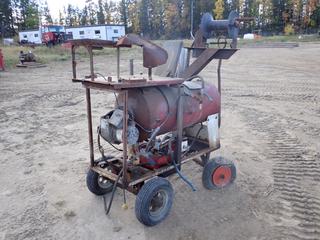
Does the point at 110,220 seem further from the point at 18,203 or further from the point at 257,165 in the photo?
the point at 257,165

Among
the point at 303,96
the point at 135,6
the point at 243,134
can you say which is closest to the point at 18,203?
the point at 243,134

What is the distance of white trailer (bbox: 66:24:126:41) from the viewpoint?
40375mm

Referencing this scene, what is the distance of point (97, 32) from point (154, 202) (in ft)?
131

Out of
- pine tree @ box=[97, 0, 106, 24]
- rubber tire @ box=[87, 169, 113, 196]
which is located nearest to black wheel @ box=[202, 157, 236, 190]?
rubber tire @ box=[87, 169, 113, 196]

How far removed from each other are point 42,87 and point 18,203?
788 centimetres

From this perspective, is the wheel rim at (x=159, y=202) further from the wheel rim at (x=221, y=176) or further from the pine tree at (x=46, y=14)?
the pine tree at (x=46, y=14)

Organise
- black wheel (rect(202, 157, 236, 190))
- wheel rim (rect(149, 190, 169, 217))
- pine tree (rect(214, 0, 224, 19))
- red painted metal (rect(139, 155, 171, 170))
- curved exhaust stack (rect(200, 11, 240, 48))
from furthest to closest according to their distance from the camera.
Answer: pine tree (rect(214, 0, 224, 19)) < black wheel (rect(202, 157, 236, 190)) < curved exhaust stack (rect(200, 11, 240, 48)) < red painted metal (rect(139, 155, 171, 170)) < wheel rim (rect(149, 190, 169, 217))

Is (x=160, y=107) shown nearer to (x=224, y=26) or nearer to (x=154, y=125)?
(x=154, y=125)

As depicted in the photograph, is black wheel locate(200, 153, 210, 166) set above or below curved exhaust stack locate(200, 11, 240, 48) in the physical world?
below

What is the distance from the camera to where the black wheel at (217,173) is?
3846 millimetres

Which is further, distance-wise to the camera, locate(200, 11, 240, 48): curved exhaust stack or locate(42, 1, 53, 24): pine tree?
locate(42, 1, 53, 24): pine tree

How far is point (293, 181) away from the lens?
4105 mm

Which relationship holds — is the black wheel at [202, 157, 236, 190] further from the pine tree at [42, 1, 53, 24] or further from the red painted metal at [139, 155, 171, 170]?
the pine tree at [42, 1, 53, 24]

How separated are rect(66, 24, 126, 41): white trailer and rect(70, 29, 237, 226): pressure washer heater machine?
37229 mm
